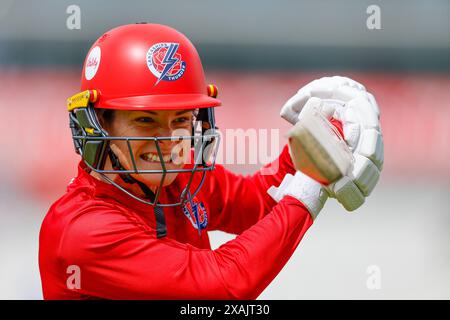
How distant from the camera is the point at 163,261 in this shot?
1.56 m

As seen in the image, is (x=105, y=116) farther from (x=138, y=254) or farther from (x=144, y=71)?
(x=138, y=254)

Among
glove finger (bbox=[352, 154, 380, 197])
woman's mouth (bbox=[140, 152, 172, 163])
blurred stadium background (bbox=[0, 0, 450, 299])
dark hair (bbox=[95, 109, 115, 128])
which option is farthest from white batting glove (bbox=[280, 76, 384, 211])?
blurred stadium background (bbox=[0, 0, 450, 299])

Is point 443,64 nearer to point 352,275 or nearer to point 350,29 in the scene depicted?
point 350,29

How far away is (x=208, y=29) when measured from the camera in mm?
4309

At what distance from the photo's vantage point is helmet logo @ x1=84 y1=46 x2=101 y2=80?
67.9 inches

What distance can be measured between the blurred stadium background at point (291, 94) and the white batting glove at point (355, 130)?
1353mm

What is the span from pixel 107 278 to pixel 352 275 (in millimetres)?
1723

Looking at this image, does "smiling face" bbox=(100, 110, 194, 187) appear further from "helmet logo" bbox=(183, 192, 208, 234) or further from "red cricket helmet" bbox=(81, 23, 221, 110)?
"helmet logo" bbox=(183, 192, 208, 234)

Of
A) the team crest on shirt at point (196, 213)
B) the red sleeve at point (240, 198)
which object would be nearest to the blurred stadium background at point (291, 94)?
the red sleeve at point (240, 198)

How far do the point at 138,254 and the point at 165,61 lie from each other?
0.48m

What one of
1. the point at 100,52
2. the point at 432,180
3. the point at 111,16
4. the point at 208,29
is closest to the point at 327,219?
the point at 432,180

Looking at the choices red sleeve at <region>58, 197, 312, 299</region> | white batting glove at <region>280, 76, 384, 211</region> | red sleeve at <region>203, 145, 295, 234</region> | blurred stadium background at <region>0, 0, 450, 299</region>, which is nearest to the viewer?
red sleeve at <region>58, 197, 312, 299</region>

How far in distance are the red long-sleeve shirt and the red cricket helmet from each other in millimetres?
229

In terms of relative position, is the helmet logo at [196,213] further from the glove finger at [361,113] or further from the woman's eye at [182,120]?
the glove finger at [361,113]
